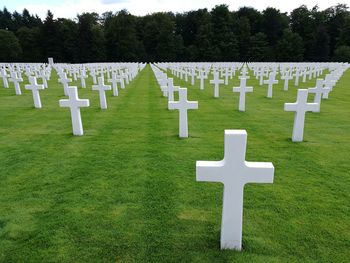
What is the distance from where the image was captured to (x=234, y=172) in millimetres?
2377

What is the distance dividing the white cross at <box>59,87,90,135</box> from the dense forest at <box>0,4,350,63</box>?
54.7 m

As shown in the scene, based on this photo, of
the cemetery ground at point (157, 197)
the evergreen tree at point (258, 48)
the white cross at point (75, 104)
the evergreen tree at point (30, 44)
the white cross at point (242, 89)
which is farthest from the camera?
the evergreen tree at point (258, 48)

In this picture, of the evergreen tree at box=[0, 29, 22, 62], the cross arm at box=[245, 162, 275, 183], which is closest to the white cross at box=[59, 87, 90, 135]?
the cross arm at box=[245, 162, 275, 183]

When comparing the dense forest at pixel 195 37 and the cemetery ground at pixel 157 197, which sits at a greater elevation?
the dense forest at pixel 195 37

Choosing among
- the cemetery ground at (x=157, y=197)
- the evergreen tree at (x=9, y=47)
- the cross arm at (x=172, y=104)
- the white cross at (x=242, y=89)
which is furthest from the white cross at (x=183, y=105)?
the evergreen tree at (x=9, y=47)

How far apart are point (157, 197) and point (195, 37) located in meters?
64.6

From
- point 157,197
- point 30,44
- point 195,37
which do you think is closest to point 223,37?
point 195,37

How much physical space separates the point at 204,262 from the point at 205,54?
2360 inches

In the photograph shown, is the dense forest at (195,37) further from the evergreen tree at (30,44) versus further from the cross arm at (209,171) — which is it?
the cross arm at (209,171)

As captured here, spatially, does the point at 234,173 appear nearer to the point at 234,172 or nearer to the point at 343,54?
the point at 234,172

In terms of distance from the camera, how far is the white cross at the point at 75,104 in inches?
234

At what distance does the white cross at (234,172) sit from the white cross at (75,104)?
4.17 m

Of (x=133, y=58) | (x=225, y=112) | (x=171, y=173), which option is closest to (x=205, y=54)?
(x=133, y=58)

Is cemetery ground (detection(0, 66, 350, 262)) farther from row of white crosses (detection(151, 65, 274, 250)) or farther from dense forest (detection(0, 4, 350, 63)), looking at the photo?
dense forest (detection(0, 4, 350, 63))
